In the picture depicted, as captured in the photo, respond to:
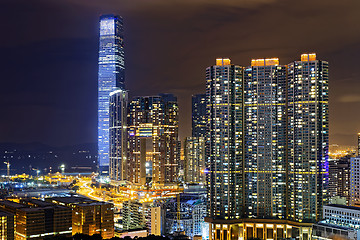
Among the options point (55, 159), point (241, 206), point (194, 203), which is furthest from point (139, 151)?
point (55, 159)

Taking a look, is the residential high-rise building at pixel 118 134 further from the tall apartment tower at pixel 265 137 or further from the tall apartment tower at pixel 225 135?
the tall apartment tower at pixel 265 137

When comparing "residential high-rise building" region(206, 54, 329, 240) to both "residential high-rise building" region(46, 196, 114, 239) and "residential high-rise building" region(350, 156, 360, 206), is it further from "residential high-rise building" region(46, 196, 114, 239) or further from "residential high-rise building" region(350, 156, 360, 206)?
"residential high-rise building" region(350, 156, 360, 206)

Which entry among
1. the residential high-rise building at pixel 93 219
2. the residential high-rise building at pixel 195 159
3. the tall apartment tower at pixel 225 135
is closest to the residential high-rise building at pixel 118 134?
the residential high-rise building at pixel 195 159

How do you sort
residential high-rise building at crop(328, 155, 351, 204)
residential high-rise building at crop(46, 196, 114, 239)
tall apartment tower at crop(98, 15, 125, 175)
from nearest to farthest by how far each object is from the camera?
1. residential high-rise building at crop(46, 196, 114, 239)
2. residential high-rise building at crop(328, 155, 351, 204)
3. tall apartment tower at crop(98, 15, 125, 175)

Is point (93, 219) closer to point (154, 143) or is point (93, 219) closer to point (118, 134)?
point (154, 143)

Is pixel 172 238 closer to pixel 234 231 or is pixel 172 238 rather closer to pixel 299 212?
pixel 234 231

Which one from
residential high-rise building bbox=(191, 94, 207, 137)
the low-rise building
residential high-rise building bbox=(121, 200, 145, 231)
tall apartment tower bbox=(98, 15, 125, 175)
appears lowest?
residential high-rise building bbox=(121, 200, 145, 231)

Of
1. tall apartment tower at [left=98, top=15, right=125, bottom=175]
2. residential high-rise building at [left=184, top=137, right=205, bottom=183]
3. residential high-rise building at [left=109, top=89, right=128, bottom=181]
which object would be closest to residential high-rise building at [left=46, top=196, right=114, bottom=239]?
residential high-rise building at [left=184, top=137, right=205, bottom=183]

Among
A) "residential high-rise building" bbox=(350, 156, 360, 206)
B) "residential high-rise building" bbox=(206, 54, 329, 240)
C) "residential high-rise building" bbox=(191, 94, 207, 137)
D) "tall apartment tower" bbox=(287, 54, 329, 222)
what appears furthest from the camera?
"residential high-rise building" bbox=(191, 94, 207, 137)
